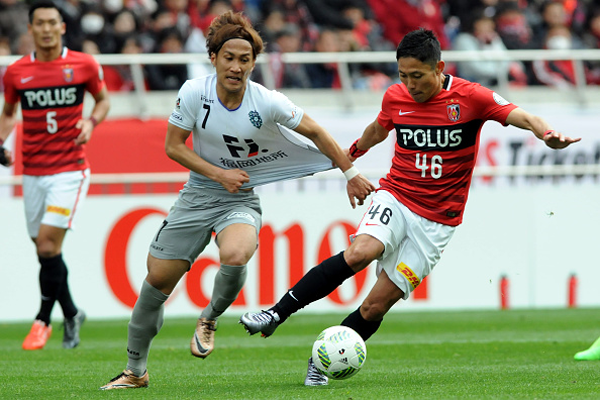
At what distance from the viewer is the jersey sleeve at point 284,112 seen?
6707 mm

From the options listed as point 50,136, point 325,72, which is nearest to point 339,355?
point 50,136

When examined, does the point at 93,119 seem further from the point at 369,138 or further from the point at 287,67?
the point at 287,67

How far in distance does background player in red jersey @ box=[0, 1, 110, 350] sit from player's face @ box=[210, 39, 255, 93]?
10.5 ft

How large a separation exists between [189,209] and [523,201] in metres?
7.23

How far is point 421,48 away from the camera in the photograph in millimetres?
6562

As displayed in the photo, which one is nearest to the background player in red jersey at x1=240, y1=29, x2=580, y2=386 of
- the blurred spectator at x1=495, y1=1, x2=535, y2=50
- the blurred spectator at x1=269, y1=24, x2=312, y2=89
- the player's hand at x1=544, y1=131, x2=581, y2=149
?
the player's hand at x1=544, y1=131, x2=581, y2=149

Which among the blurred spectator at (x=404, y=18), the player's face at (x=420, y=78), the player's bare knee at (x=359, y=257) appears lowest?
the player's bare knee at (x=359, y=257)

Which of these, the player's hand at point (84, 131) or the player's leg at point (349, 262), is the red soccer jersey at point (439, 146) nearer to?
the player's leg at point (349, 262)

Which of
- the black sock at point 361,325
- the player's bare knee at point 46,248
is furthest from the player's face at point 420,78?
the player's bare knee at point 46,248

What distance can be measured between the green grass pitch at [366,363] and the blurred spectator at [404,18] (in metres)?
5.86

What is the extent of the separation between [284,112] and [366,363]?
7.97 feet

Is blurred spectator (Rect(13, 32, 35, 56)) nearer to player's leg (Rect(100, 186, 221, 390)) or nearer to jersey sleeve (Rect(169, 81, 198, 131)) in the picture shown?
jersey sleeve (Rect(169, 81, 198, 131))

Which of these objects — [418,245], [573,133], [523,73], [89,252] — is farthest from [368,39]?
[418,245]

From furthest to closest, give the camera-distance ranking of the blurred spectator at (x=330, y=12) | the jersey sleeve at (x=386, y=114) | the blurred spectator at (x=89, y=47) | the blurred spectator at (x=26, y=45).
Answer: the blurred spectator at (x=330, y=12), the blurred spectator at (x=89, y=47), the blurred spectator at (x=26, y=45), the jersey sleeve at (x=386, y=114)
